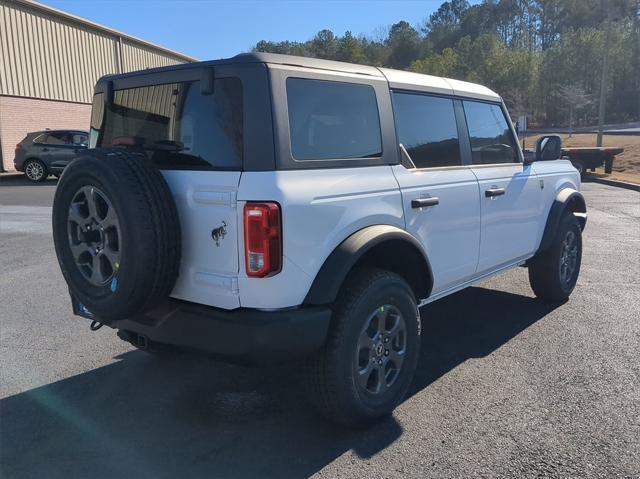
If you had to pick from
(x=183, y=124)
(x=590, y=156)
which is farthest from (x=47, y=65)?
(x=183, y=124)

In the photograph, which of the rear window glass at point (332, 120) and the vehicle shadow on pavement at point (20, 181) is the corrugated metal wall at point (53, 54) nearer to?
the vehicle shadow on pavement at point (20, 181)

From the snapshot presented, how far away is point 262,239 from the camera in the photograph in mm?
2709

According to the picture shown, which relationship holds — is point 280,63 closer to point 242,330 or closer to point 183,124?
point 183,124

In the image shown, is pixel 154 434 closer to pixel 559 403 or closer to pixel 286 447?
pixel 286 447

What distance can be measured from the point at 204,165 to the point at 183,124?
0.32 metres

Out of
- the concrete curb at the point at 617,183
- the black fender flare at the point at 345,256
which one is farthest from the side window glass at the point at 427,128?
the concrete curb at the point at 617,183

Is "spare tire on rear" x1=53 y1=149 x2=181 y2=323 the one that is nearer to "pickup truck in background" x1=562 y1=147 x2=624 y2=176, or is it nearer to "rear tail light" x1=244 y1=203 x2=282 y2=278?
"rear tail light" x1=244 y1=203 x2=282 y2=278

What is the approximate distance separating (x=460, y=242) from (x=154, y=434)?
2.38 metres

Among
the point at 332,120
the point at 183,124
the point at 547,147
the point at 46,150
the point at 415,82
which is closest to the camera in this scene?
the point at 183,124

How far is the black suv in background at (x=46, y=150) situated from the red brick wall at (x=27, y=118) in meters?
3.49

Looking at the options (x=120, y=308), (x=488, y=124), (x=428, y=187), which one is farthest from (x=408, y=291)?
(x=488, y=124)

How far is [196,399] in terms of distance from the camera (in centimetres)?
369

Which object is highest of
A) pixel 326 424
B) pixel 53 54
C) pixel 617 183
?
pixel 53 54

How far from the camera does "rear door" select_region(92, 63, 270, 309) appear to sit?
9.25 ft
